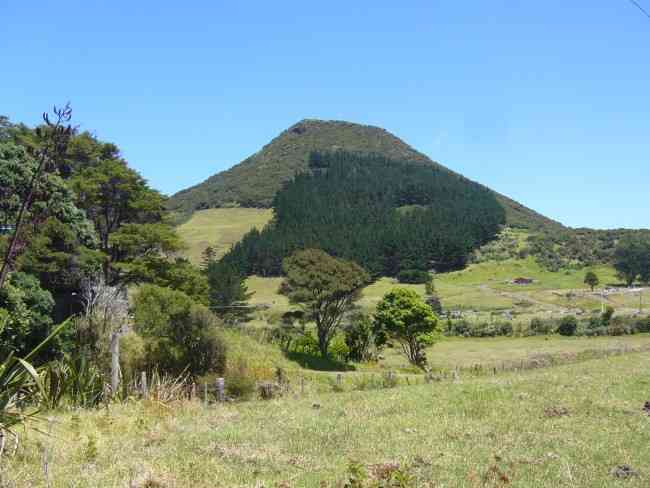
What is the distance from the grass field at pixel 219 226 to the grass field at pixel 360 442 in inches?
4702

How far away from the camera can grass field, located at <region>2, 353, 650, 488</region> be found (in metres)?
7.80

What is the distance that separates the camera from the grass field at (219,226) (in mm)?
146488

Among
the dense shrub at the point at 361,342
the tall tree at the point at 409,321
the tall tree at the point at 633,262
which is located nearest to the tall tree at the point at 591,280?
the tall tree at the point at 633,262

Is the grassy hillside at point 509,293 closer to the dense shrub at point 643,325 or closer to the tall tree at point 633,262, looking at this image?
the tall tree at point 633,262

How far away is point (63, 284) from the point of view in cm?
2859

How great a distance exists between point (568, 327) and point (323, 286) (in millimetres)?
32132

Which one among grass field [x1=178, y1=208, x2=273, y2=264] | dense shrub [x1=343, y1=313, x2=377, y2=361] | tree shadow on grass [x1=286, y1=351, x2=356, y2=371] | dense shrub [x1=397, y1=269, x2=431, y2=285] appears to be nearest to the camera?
tree shadow on grass [x1=286, y1=351, x2=356, y2=371]

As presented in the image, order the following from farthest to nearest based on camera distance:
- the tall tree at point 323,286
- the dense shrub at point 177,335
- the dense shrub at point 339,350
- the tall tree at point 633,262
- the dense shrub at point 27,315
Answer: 1. the tall tree at point 633,262
2. the dense shrub at point 339,350
3. the tall tree at point 323,286
4. the dense shrub at point 177,335
5. the dense shrub at point 27,315

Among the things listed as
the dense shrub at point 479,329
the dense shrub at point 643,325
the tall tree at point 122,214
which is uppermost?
the tall tree at point 122,214

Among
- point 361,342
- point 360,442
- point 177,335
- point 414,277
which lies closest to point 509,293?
point 414,277

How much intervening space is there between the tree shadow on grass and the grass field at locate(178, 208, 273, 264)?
91404mm

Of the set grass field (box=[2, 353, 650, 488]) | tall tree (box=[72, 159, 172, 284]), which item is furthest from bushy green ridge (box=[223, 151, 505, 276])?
grass field (box=[2, 353, 650, 488])

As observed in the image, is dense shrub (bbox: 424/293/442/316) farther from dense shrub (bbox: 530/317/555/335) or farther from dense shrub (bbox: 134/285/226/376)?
dense shrub (bbox: 134/285/226/376)

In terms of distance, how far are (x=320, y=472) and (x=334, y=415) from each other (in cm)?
525
